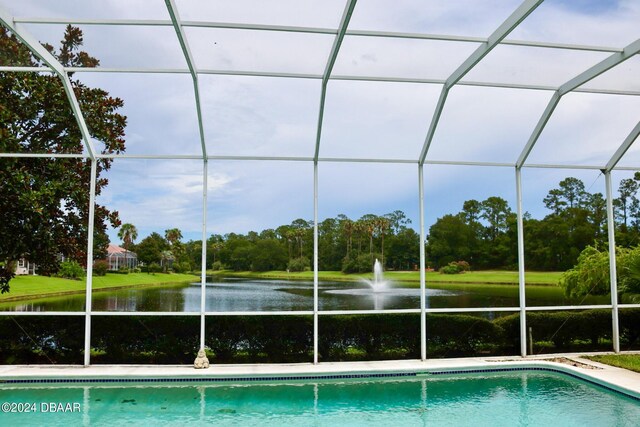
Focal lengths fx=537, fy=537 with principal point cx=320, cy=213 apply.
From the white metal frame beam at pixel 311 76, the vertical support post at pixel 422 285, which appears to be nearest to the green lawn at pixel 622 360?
the vertical support post at pixel 422 285

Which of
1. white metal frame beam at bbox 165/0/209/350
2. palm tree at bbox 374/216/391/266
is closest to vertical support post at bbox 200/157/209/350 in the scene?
white metal frame beam at bbox 165/0/209/350

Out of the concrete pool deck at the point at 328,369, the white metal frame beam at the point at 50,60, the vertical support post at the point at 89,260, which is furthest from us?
the vertical support post at the point at 89,260

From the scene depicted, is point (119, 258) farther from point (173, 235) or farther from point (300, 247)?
point (300, 247)

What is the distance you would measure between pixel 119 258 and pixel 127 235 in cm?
43

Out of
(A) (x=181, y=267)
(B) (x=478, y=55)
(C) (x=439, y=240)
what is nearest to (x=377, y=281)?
(C) (x=439, y=240)

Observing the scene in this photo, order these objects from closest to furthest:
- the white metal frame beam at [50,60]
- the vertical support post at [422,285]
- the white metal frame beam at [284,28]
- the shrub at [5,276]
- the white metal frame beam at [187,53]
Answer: the white metal frame beam at [187,53], the white metal frame beam at [50,60], the white metal frame beam at [284,28], the shrub at [5,276], the vertical support post at [422,285]

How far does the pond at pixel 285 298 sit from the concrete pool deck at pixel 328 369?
0.95 m

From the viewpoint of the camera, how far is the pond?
29.9ft

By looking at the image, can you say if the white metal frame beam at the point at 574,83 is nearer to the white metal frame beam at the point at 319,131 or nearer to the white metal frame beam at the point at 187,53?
the white metal frame beam at the point at 319,131

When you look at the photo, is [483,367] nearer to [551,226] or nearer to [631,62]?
[551,226]

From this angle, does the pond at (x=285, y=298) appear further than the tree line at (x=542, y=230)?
No

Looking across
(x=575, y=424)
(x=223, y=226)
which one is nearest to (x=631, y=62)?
(x=575, y=424)

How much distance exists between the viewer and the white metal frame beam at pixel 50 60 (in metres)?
6.39

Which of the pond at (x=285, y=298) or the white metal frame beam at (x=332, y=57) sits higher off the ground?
the white metal frame beam at (x=332, y=57)
